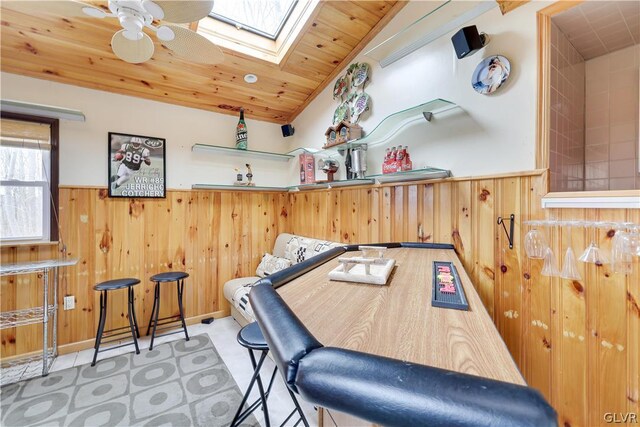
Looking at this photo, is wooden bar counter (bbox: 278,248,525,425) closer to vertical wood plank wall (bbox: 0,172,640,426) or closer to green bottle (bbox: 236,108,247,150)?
vertical wood plank wall (bbox: 0,172,640,426)

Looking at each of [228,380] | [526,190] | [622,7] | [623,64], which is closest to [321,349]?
[526,190]

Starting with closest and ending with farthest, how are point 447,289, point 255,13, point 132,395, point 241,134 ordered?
point 447,289
point 132,395
point 255,13
point 241,134

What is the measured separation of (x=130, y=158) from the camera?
2600 millimetres

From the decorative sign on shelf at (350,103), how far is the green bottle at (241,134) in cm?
112

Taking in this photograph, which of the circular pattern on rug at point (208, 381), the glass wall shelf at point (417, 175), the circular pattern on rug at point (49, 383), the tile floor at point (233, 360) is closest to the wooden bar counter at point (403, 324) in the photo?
the glass wall shelf at point (417, 175)

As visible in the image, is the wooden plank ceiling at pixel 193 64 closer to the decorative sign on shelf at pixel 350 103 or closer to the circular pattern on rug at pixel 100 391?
the decorative sign on shelf at pixel 350 103

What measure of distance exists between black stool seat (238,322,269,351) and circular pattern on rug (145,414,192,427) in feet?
2.32

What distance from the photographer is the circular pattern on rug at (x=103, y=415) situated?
155 centimetres

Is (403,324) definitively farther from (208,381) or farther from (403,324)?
(208,381)

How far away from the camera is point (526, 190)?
150cm

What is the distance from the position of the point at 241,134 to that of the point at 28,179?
193 centimetres

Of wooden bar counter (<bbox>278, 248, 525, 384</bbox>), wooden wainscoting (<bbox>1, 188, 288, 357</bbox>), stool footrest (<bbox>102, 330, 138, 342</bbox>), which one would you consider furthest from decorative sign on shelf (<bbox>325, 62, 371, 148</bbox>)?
stool footrest (<bbox>102, 330, 138, 342</bbox>)

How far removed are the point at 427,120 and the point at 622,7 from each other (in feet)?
3.50

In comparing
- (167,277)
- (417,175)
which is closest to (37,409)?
(167,277)
